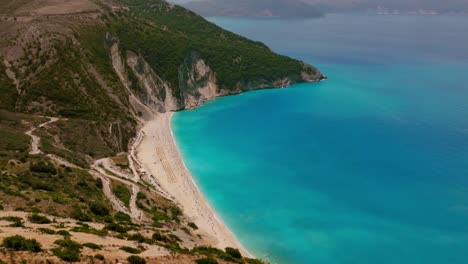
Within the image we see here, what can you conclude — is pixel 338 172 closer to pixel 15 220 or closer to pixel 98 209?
pixel 98 209

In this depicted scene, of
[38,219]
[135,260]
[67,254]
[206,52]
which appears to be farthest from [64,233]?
[206,52]

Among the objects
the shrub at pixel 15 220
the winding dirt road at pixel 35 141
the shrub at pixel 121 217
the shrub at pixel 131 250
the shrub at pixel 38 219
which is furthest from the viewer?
the winding dirt road at pixel 35 141

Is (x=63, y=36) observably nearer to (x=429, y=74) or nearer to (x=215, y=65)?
(x=215, y=65)

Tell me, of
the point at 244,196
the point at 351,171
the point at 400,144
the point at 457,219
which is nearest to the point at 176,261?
the point at 244,196

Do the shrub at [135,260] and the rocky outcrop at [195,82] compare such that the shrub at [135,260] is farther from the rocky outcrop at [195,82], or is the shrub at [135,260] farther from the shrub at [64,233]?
the rocky outcrop at [195,82]

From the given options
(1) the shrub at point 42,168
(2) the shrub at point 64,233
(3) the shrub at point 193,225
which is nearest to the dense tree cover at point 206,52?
(1) the shrub at point 42,168

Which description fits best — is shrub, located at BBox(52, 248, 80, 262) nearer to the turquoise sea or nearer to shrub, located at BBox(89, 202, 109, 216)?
shrub, located at BBox(89, 202, 109, 216)

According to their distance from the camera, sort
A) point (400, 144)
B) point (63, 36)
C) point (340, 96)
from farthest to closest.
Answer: point (340, 96) < point (63, 36) < point (400, 144)

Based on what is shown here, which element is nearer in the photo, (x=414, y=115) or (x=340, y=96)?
(x=414, y=115)

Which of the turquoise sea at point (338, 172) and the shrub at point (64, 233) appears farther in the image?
the turquoise sea at point (338, 172)
